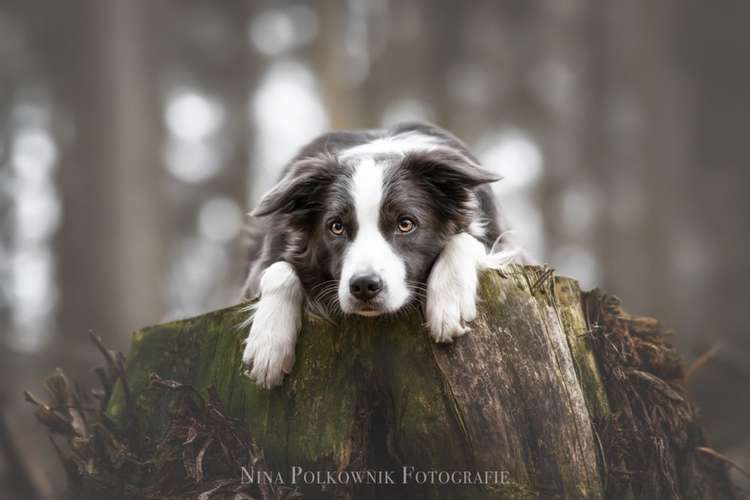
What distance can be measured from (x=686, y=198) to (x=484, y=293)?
472 inches

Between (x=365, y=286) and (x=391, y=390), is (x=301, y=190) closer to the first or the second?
(x=365, y=286)

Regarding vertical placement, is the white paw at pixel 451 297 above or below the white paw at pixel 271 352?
above

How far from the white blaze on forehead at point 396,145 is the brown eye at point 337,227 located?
587mm

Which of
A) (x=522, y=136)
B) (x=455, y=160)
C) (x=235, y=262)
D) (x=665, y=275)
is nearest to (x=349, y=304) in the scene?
(x=455, y=160)

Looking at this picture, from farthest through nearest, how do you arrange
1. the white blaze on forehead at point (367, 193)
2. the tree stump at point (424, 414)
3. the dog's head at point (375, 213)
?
the white blaze on forehead at point (367, 193)
the dog's head at point (375, 213)
the tree stump at point (424, 414)

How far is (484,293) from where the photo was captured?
Result: 364cm

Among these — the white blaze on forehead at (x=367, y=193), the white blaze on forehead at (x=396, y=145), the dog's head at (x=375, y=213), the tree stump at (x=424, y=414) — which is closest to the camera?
the tree stump at (x=424, y=414)

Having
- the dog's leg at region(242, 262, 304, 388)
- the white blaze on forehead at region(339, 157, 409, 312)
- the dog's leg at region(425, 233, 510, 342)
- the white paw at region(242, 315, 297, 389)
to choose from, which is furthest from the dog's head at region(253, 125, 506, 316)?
the white paw at region(242, 315, 297, 389)

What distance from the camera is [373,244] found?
151 inches

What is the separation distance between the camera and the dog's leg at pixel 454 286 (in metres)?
3.45

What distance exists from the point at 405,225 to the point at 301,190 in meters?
0.67

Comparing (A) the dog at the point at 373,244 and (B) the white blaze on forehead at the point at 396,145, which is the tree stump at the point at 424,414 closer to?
(A) the dog at the point at 373,244

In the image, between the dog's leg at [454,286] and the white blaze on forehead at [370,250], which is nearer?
the dog's leg at [454,286]

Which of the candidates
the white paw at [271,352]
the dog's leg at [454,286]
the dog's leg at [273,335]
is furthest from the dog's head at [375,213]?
the white paw at [271,352]
